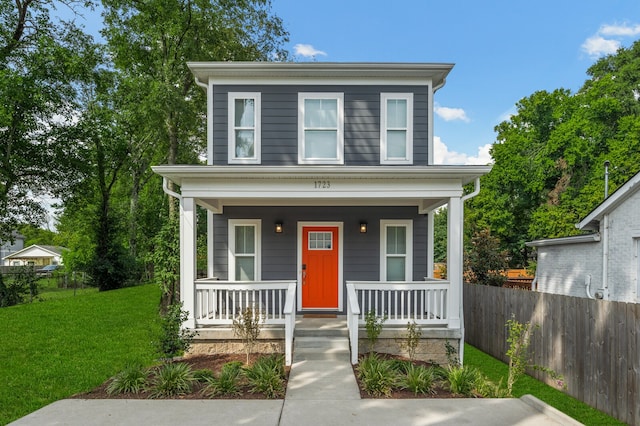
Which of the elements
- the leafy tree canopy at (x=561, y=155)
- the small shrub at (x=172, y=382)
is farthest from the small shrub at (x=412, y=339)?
the leafy tree canopy at (x=561, y=155)

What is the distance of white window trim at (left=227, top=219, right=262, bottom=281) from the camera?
9031 mm

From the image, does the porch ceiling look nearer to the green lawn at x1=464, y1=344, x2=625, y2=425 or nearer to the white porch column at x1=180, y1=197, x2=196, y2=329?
the white porch column at x1=180, y1=197, x2=196, y2=329

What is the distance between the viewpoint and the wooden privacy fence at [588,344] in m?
4.84

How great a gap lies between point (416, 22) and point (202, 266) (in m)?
16.5

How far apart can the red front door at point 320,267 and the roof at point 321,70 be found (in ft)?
12.1

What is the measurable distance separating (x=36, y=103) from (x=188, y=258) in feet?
40.5

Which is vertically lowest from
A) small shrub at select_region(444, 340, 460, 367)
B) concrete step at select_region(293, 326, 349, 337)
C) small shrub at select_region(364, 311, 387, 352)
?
small shrub at select_region(444, 340, 460, 367)

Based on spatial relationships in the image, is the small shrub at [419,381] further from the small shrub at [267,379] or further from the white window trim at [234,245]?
the white window trim at [234,245]

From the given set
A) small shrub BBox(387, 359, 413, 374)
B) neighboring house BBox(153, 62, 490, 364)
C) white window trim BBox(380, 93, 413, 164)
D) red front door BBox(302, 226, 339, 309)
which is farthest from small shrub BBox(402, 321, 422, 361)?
white window trim BBox(380, 93, 413, 164)

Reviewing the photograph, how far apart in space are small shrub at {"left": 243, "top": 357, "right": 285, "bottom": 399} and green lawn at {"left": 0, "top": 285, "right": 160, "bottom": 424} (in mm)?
2521

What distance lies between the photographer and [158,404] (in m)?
4.85

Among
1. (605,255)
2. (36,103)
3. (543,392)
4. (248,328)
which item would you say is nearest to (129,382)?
(248,328)

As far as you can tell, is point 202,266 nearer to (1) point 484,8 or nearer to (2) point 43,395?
(2) point 43,395

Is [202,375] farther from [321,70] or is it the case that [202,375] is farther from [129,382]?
[321,70]
